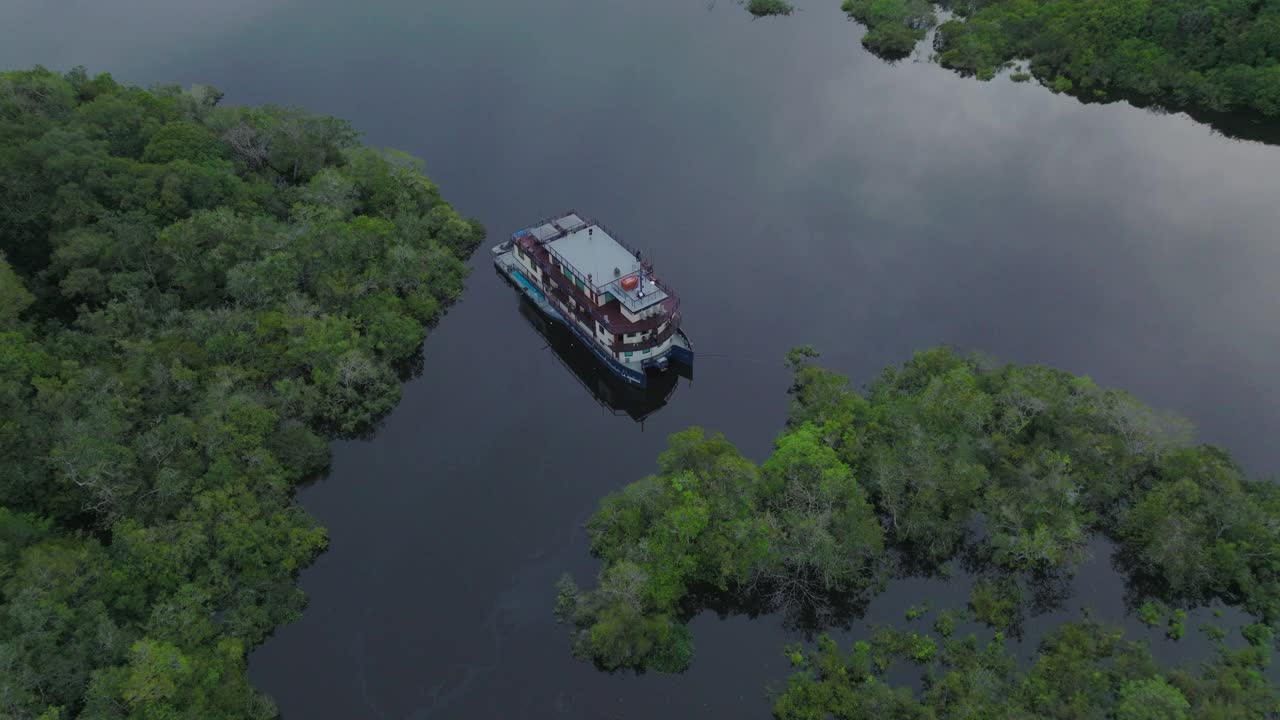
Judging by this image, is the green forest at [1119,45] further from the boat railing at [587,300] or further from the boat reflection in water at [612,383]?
the boat reflection in water at [612,383]

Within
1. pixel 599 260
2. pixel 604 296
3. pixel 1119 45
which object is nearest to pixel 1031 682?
pixel 604 296

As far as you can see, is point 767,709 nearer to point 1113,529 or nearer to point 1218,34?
point 1113,529

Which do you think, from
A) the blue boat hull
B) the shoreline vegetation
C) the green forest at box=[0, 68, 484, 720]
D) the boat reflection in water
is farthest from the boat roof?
the shoreline vegetation

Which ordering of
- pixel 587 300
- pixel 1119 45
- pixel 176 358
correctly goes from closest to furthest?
pixel 176 358
pixel 587 300
pixel 1119 45

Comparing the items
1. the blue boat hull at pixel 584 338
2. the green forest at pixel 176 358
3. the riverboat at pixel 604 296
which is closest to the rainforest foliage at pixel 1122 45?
the riverboat at pixel 604 296

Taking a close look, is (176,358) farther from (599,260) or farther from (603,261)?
(603,261)

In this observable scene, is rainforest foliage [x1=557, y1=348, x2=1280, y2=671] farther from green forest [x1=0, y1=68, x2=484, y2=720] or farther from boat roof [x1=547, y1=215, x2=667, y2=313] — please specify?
green forest [x1=0, y1=68, x2=484, y2=720]
